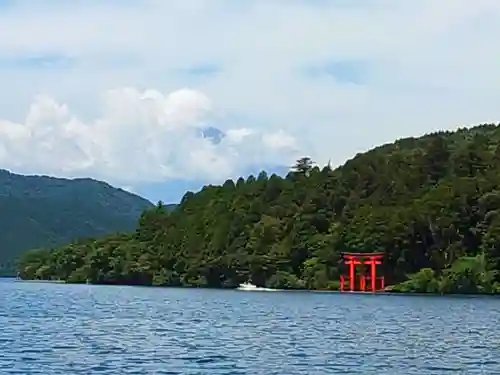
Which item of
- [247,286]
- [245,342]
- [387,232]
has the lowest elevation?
[245,342]

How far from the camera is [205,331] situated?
67188 millimetres

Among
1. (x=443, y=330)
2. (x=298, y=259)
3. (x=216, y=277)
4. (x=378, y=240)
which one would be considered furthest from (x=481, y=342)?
(x=216, y=277)

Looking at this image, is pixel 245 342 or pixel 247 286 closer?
pixel 245 342

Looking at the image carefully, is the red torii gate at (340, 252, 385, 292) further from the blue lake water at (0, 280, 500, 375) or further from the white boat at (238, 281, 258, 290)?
the blue lake water at (0, 280, 500, 375)

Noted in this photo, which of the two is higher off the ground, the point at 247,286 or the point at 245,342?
the point at 247,286

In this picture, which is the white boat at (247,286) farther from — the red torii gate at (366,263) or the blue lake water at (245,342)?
the blue lake water at (245,342)

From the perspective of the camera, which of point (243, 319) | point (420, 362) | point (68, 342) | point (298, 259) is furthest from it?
point (298, 259)

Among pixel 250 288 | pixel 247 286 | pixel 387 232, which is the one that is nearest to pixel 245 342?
pixel 387 232

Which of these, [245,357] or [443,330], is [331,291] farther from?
[245,357]

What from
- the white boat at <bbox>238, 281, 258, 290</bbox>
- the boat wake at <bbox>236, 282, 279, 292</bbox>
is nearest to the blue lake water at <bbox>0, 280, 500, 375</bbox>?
the boat wake at <bbox>236, 282, 279, 292</bbox>

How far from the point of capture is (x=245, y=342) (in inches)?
2329

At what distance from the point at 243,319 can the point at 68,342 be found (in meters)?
25.7

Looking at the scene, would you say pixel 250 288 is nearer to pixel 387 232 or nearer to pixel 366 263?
pixel 366 263

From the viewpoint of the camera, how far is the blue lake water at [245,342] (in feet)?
153
